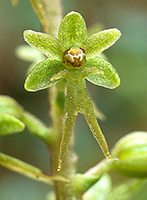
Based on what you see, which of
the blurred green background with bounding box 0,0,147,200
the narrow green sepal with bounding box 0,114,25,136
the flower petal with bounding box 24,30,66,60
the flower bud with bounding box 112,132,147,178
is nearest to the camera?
the flower petal with bounding box 24,30,66,60

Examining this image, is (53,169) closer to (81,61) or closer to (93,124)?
(93,124)

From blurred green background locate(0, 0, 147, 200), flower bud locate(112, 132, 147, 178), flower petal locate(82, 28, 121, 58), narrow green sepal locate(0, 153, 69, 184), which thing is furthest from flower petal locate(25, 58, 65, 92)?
blurred green background locate(0, 0, 147, 200)

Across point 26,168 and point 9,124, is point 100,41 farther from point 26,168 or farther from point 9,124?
point 26,168

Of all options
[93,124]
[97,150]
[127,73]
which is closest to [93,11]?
A: [127,73]

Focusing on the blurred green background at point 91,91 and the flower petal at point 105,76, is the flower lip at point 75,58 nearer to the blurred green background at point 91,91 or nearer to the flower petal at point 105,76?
the flower petal at point 105,76

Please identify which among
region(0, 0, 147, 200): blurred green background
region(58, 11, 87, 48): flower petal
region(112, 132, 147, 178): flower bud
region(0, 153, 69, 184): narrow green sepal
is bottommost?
region(0, 0, 147, 200): blurred green background

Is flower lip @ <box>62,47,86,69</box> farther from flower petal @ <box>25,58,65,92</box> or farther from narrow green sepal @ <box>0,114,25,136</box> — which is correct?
narrow green sepal @ <box>0,114,25,136</box>
